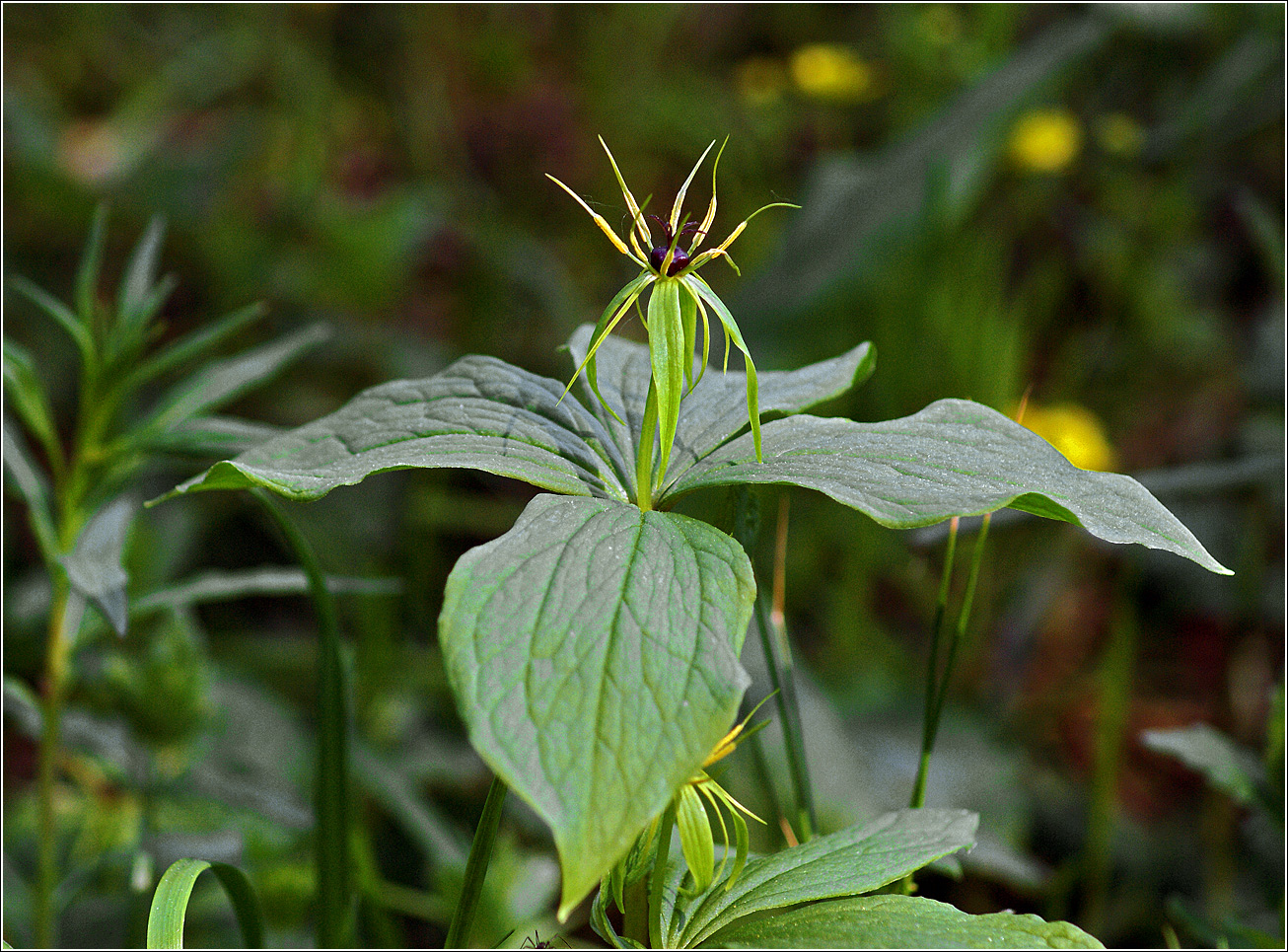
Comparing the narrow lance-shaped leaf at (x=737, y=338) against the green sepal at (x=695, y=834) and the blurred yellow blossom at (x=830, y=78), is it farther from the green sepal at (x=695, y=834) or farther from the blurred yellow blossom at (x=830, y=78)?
the blurred yellow blossom at (x=830, y=78)

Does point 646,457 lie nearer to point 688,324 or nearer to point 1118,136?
point 688,324

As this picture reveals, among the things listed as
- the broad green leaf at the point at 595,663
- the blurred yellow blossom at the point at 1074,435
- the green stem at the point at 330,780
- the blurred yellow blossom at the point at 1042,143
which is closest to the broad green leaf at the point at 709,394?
the broad green leaf at the point at 595,663

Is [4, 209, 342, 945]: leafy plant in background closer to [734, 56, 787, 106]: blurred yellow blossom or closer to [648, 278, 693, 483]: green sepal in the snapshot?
[648, 278, 693, 483]: green sepal

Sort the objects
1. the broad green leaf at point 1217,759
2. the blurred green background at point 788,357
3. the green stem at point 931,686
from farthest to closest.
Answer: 1. the blurred green background at point 788,357
2. the broad green leaf at point 1217,759
3. the green stem at point 931,686

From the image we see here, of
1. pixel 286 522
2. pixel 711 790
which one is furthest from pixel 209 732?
pixel 711 790

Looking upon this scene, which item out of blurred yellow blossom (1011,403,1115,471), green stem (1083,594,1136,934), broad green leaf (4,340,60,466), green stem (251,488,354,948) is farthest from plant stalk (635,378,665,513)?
blurred yellow blossom (1011,403,1115,471)

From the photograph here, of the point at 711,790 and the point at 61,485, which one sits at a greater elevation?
the point at 61,485

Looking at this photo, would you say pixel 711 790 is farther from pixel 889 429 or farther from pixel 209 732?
pixel 209 732
